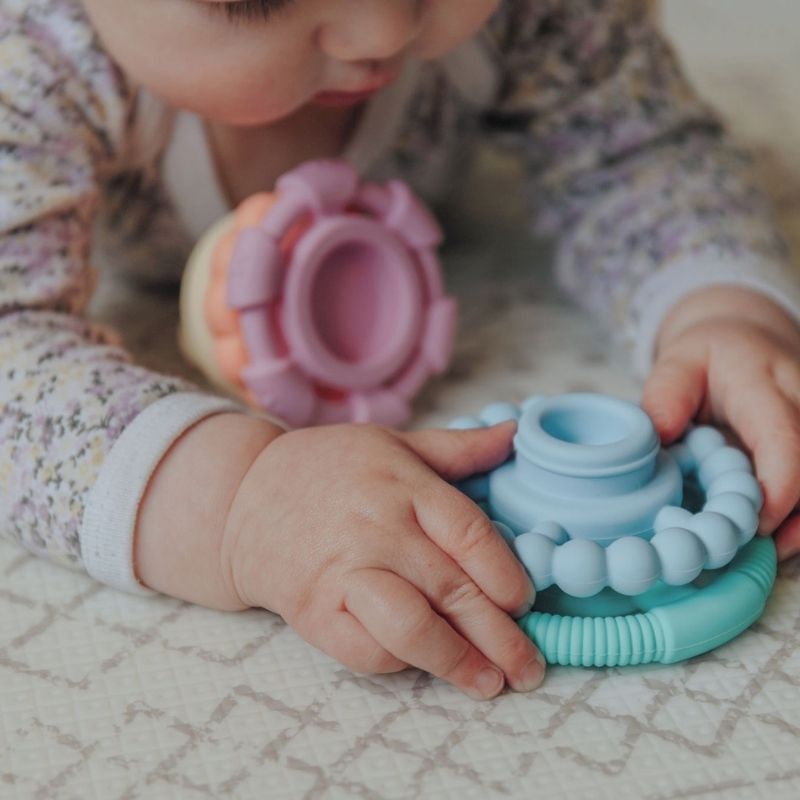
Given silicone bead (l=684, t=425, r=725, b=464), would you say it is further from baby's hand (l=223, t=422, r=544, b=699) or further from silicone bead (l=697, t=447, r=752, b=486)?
baby's hand (l=223, t=422, r=544, b=699)

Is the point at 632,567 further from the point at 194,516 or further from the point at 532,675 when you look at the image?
the point at 194,516

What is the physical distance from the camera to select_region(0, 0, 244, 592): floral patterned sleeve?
1.94ft

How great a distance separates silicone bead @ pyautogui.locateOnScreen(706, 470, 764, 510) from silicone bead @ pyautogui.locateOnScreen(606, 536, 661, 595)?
0.23ft

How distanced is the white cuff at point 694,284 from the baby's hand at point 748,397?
0.18ft

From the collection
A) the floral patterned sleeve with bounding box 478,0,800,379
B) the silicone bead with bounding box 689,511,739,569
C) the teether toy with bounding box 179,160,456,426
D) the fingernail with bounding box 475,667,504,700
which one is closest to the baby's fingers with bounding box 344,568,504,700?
the fingernail with bounding box 475,667,504,700

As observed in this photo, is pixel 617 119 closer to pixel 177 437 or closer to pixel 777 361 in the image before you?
pixel 777 361

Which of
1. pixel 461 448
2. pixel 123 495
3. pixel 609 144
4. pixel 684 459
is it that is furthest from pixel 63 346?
pixel 609 144

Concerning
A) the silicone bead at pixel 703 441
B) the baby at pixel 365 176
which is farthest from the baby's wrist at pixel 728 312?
the silicone bead at pixel 703 441

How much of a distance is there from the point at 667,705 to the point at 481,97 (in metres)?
0.56

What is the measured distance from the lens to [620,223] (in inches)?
34.9

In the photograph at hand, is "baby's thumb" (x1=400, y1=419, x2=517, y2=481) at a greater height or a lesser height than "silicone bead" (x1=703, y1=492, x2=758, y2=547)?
greater

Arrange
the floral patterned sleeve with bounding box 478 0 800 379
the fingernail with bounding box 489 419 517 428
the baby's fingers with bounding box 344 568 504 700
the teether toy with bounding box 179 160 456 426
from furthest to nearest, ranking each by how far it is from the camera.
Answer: the floral patterned sleeve with bounding box 478 0 800 379, the teether toy with bounding box 179 160 456 426, the fingernail with bounding box 489 419 517 428, the baby's fingers with bounding box 344 568 504 700

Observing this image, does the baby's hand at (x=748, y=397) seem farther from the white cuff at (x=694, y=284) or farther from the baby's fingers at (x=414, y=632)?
the baby's fingers at (x=414, y=632)

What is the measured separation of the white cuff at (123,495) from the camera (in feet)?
1.90
